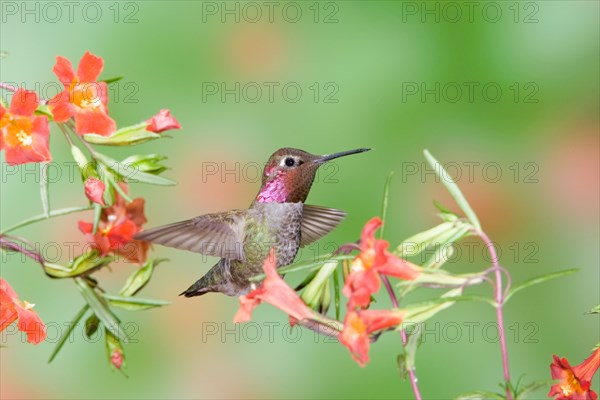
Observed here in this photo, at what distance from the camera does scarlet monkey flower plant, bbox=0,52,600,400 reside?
987mm

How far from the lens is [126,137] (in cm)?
123

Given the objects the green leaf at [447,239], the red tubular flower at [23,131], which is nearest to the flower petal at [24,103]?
the red tubular flower at [23,131]

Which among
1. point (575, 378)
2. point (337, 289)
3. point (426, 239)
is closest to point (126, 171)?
point (337, 289)

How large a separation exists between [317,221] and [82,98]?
46cm

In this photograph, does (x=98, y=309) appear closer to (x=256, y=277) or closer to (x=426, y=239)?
(x=256, y=277)

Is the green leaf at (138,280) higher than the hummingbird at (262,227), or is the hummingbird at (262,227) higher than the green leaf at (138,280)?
the hummingbird at (262,227)

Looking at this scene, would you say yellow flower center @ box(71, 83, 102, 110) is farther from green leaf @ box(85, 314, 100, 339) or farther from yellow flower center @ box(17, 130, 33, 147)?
green leaf @ box(85, 314, 100, 339)

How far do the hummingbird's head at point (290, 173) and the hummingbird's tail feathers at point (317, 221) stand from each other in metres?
0.11

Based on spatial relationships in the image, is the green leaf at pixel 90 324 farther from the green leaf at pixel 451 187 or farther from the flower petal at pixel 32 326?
the green leaf at pixel 451 187

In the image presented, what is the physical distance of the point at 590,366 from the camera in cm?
118

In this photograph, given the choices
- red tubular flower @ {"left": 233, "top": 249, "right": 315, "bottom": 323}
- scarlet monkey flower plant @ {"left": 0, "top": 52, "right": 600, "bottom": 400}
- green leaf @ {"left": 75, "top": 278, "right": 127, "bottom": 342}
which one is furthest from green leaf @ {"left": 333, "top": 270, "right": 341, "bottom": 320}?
green leaf @ {"left": 75, "top": 278, "right": 127, "bottom": 342}

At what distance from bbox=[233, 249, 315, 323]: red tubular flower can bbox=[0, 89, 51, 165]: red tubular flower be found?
1.16 feet

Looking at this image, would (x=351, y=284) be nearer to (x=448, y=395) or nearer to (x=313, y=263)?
(x=313, y=263)

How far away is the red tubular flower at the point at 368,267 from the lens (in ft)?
3.10
